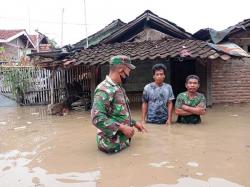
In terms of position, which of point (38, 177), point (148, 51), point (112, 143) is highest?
point (148, 51)

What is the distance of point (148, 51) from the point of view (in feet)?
35.8

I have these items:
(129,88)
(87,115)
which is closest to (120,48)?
(129,88)

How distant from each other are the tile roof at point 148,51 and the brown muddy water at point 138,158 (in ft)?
9.01

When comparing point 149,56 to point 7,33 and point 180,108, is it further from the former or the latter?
point 7,33

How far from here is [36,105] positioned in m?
14.7

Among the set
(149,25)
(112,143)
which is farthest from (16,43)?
(112,143)

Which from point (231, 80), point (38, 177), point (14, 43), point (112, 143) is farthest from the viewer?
point (14, 43)

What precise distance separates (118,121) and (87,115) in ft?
18.6

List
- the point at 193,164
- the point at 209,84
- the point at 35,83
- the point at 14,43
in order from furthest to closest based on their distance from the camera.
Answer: the point at 14,43
the point at 35,83
the point at 209,84
the point at 193,164

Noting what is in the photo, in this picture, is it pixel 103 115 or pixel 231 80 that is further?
pixel 231 80

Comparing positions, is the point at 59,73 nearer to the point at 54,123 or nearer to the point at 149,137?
the point at 54,123

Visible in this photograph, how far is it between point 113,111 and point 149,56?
541 cm

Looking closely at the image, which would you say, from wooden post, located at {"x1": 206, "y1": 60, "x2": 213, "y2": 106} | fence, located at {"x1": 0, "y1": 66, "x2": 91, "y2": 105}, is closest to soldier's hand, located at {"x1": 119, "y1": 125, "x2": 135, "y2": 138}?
wooden post, located at {"x1": 206, "y1": 60, "x2": 213, "y2": 106}

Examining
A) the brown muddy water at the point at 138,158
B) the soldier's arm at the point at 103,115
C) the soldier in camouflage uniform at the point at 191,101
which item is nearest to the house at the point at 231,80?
the brown muddy water at the point at 138,158
